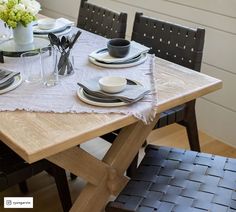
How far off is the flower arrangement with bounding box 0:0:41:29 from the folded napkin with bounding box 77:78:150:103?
0.52 metres

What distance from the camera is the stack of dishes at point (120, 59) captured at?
1.80 metres

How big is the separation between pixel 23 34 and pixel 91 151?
95cm

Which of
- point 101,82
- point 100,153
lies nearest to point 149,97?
point 101,82

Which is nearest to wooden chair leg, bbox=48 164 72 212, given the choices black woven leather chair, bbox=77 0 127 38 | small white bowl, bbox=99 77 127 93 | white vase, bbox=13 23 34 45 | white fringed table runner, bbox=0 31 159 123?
white fringed table runner, bbox=0 31 159 123

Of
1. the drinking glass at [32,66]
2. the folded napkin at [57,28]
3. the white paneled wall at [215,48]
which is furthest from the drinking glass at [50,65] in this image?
the white paneled wall at [215,48]

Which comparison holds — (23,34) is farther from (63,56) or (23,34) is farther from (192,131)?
(192,131)

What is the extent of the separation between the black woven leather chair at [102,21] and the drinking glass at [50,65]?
0.54 m

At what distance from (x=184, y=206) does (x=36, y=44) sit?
1.11 meters

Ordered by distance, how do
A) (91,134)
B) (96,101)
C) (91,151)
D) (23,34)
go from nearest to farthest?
(91,134) → (96,101) → (23,34) → (91,151)

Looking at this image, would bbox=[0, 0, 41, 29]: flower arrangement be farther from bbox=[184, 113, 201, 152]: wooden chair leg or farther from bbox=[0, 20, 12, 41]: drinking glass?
bbox=[184, 113, 201, 152]: wooden chair leg

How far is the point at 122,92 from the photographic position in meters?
1.48

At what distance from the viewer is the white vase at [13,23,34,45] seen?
1.94 m

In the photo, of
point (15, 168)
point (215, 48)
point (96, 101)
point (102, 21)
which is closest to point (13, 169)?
point (15, 168)

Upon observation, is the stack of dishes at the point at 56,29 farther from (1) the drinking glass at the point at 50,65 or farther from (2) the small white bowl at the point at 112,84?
(2) the small white bowl at the point at 112,84
